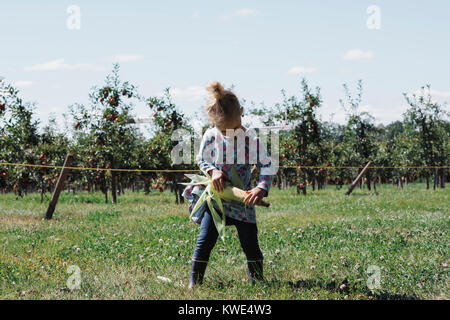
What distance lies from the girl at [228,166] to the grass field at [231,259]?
0.31 metres

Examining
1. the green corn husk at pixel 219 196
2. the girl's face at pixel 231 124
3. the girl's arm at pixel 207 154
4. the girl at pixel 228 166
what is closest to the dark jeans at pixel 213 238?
the girl at pixel 228 166

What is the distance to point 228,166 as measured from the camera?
12.8ft

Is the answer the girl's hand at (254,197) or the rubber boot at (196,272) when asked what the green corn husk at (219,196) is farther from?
the rubber boot at (196,272)

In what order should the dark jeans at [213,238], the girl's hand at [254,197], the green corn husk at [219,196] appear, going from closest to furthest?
the girl's hand at [254,197], the green corn husk at [219,196], the dark jeans at [213,238]

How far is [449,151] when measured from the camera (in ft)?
84.7

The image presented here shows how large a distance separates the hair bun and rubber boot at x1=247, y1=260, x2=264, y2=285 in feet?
4.96

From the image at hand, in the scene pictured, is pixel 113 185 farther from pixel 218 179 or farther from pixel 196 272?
pixel 218 179

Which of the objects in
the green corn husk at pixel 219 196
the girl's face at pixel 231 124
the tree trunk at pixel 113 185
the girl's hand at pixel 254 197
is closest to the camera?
the girl's hand at pixel 254 197

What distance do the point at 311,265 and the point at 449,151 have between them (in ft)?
80.0

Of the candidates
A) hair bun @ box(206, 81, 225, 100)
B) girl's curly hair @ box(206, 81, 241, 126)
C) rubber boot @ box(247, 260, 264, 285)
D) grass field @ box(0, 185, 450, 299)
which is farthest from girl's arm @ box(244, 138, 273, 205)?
grass field @ box(0, 185, 450, 299)

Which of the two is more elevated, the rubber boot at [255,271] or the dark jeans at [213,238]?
the dark jeans at [213,238]

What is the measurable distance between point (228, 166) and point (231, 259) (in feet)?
5.05

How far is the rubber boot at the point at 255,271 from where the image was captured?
13.1 ft

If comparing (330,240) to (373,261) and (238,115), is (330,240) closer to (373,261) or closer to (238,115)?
(373,261)
